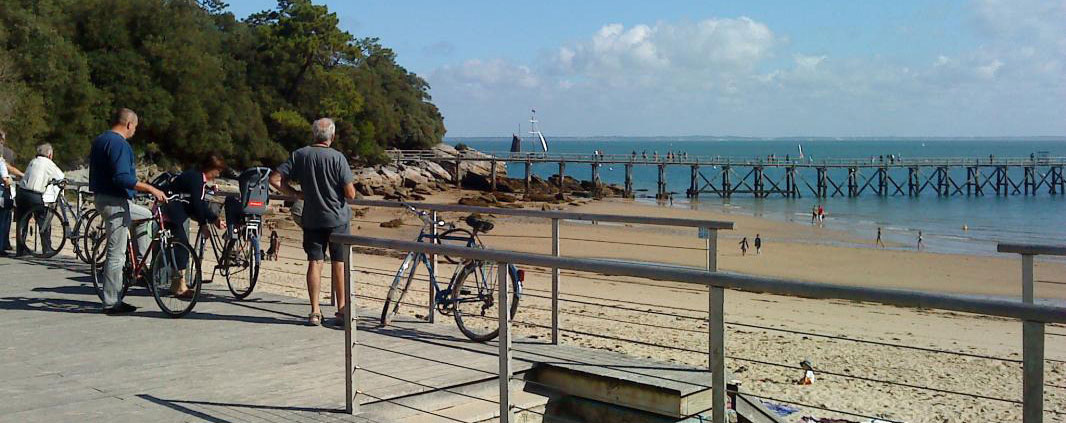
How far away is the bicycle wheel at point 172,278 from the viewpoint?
812 centimetres

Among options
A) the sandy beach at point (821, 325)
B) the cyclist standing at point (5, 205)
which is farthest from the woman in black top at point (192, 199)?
the cyclist standing at point (5, 205)

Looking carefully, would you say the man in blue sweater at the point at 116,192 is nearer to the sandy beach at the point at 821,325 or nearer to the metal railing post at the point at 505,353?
the sandy beach at the point at 821,325

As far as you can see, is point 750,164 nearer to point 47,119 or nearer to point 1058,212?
point 1058,212

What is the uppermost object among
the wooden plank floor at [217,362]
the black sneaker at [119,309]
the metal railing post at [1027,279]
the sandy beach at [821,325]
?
the metal railing post at [1027,279]

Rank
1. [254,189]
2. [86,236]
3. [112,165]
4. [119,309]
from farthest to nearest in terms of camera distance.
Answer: [86,236], [254,189], [119,309], [112,165]

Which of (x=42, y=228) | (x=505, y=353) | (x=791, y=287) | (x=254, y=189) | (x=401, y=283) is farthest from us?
(x=42, y=228)

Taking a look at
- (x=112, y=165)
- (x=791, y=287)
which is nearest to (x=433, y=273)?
(x=112, y=165)

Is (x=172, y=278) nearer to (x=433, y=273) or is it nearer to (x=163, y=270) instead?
(x=163, y=270)

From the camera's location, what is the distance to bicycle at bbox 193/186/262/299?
8.95 metres

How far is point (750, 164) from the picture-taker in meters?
68.6

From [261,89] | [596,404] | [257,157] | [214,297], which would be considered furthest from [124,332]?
[261,89]

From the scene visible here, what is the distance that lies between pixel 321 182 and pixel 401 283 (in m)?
1.03

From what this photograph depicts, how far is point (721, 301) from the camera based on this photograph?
4.21 meters

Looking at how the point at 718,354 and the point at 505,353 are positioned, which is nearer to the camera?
the point at 718,354
